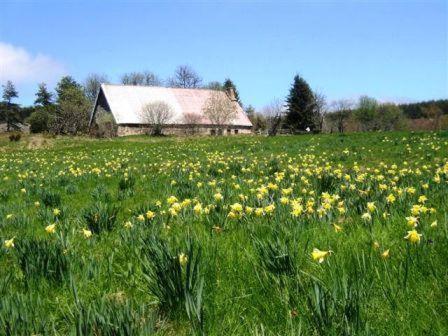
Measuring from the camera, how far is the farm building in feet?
192

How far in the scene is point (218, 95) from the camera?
216ft

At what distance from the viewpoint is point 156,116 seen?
191ft

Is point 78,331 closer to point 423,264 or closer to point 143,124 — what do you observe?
point 423,264

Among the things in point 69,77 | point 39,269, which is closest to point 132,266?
point 39,269

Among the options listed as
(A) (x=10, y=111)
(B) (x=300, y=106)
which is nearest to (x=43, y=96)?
(A) (x=10, y=111)

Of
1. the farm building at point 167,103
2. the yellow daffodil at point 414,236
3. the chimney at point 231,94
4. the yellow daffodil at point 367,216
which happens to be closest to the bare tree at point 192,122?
the farm building at point 167,103

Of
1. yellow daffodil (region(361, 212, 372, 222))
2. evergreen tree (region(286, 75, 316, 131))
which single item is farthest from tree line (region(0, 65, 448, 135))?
yellow daffodil (region(361, 212, 372, 222))

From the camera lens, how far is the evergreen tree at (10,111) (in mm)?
85375

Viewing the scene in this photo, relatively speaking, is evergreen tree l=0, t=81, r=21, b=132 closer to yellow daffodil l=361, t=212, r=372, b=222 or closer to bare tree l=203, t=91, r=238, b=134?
bare tree l=203, t=91, r=238, b=134

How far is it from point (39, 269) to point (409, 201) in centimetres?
370

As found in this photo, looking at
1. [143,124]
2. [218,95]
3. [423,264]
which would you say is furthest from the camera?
[218,95]

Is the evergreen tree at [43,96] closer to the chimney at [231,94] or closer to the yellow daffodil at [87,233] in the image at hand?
the chimney at [231,94]

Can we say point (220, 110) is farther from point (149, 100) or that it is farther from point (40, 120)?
point (40, 120)

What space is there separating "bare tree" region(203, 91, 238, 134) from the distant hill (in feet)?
155
